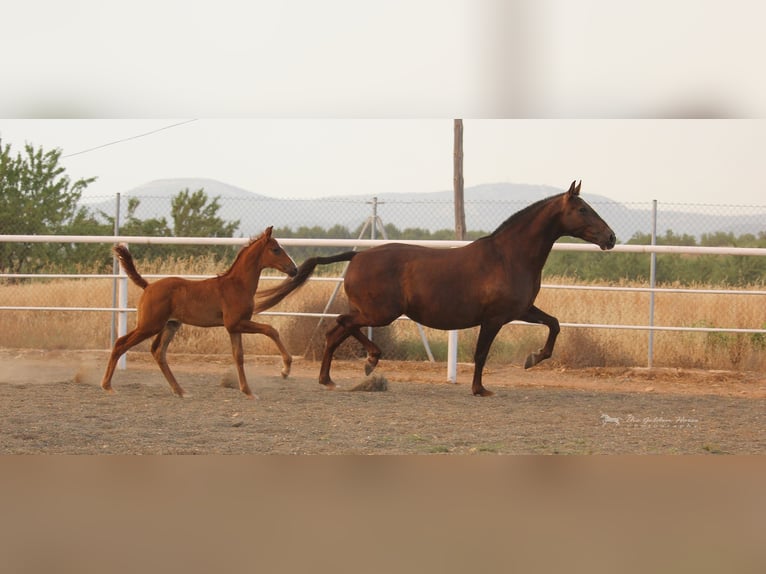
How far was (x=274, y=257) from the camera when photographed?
4.57 meters

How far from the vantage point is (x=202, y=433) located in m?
3.16

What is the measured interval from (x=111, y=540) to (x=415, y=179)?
6.97m

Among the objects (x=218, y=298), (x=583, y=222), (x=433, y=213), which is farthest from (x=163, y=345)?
(x=433, y=213)

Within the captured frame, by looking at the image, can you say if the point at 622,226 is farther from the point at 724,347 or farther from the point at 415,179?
the point at 415,179

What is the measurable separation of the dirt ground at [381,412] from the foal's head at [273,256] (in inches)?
27.3

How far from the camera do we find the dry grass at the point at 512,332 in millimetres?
7031

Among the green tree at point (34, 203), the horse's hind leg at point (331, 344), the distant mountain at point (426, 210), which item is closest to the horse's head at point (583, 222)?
the horse's hind leg at point (331, 344)

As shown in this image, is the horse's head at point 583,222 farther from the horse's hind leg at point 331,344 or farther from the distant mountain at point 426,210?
the distant mountain at point 426,210

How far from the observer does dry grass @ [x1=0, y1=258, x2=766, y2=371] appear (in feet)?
23.1

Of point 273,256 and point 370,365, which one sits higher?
point 273,256

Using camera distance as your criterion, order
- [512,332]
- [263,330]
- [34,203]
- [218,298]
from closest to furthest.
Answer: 1. [263,330]
2. [218,298]
3. [512,332]
4. [34,203]

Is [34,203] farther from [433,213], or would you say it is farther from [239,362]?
[239,362]

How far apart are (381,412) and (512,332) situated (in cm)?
390


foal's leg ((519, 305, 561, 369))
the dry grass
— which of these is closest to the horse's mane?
foal's leg ((519, 305, 561, 369))
